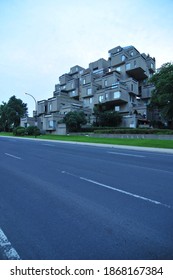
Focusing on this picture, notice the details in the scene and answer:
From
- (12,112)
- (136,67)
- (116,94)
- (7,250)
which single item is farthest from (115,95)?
(7,250)

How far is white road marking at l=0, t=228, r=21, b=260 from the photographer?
2.57 meters

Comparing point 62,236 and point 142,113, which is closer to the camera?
point 62,236

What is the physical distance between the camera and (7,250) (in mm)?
2691

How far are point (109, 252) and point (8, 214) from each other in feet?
7.39

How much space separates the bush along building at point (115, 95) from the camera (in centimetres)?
4594

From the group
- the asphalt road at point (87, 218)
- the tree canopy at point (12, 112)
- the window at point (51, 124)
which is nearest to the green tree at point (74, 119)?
the window at point (51, 124)

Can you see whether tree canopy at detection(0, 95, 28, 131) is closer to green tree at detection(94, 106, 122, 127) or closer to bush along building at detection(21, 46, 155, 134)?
bush along building at detection(21, 46, 155, 134)

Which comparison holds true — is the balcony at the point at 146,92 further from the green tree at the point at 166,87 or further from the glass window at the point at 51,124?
the glass window at the point at 51,124

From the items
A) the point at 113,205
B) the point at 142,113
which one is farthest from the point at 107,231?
the point at 142,113

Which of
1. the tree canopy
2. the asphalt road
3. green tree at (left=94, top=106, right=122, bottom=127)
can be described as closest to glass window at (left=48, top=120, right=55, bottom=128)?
green tree at (left=94, top=106, right=122, bottom=127)

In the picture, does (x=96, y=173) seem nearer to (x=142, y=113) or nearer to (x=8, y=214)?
(x=8, y=214)

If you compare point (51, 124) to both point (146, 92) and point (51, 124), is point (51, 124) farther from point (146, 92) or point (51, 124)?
point (146, 92)

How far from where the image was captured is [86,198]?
4695 mm
